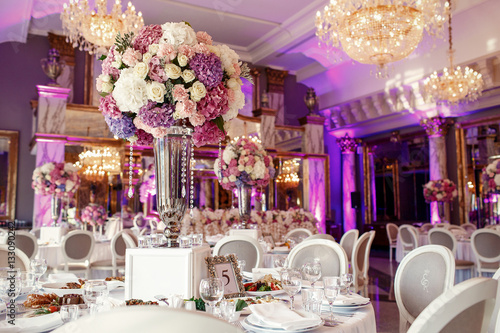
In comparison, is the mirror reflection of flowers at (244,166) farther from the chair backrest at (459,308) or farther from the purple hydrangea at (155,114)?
the chair backrest at (459,308)

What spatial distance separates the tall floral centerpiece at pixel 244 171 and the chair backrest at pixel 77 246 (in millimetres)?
1921

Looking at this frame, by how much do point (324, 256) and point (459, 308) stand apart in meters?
2.21

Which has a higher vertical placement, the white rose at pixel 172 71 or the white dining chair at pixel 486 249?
the white rose at pixel 172 71

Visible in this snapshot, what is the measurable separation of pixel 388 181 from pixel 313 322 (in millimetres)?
12315

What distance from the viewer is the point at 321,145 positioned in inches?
456

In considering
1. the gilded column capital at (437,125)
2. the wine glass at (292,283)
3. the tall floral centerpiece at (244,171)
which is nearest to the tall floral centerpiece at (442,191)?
the gilded column capital at (437,125)

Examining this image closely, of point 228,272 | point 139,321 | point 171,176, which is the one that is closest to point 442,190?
point 228,272

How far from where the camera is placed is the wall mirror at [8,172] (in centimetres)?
946

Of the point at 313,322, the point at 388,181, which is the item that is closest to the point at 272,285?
the point at 313,322

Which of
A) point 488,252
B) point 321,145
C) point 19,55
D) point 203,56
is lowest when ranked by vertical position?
point 488,252

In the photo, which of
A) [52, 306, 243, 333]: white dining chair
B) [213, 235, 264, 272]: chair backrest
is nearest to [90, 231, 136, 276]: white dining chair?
[213, 235, 264, 272]: chair backrest

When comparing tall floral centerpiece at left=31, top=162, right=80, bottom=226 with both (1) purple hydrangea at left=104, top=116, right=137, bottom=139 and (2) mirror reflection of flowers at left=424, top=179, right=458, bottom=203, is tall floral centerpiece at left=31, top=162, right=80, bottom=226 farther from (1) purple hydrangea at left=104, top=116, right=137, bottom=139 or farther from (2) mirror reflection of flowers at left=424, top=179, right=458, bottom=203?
(2) mirror reflection of flowers at left=424, top=179, right=458, bottom=203

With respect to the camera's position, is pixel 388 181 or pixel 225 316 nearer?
pixel 225 316

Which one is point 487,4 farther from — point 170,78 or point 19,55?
point 19,55
